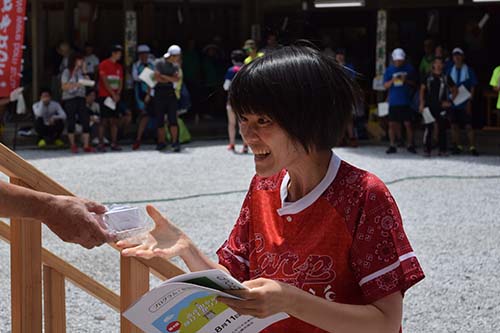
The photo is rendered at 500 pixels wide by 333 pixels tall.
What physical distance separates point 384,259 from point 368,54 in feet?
58.6

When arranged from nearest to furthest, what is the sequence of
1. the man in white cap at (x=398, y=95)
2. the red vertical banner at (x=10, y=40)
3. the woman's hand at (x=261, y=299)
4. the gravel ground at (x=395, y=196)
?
the woman's hand at (x=261, y=299)
the gravel ground at (x=395, y=196)
the red vertical banner at (x=10, y=40)
the man in white cap at (x=398, y=95)

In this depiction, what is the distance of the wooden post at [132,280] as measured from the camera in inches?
79.9

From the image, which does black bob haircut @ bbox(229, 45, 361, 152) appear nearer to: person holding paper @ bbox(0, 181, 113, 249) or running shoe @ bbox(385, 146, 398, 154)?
person holding paper @ bbox(0, 181, 113, 249)

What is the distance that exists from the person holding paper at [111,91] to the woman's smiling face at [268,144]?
12.9 metres

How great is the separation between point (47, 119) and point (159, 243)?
1311 centimetres

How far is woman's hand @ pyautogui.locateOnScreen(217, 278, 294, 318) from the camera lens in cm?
165

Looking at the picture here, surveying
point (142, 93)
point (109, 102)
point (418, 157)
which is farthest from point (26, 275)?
point (142, 93)

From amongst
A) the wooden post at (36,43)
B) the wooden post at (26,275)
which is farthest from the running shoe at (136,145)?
the wooden post at (26,275)

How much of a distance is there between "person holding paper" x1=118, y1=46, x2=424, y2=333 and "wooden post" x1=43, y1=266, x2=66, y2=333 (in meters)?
0.80

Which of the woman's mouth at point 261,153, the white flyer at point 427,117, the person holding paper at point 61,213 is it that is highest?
the woman's mouth at point 261,153

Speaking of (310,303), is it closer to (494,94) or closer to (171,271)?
(171,271)

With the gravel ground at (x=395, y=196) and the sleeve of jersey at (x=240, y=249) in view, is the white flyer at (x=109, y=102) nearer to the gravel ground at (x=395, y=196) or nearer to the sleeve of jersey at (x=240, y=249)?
the gravel ground at (x=395, y=196)

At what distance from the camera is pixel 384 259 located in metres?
1.84

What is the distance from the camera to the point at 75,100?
47.0 feet
